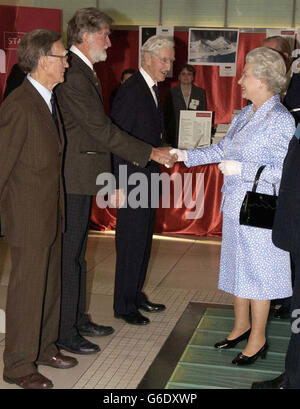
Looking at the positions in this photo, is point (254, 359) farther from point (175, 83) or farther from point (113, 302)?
point (175, 83)

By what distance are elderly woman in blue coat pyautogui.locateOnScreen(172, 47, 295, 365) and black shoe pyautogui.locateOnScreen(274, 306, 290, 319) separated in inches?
28.8

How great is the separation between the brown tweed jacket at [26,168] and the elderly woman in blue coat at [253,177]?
889mm

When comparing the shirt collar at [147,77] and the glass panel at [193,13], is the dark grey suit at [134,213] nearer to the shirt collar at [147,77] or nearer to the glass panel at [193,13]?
the shirt collar at [147,77]

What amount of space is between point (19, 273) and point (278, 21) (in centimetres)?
559

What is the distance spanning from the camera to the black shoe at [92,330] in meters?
3.53

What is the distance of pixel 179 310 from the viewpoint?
4.07 meters

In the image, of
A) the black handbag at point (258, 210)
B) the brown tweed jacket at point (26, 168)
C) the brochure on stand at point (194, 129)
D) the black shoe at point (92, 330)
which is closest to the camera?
the brown tweed jacket at point (26, 168)

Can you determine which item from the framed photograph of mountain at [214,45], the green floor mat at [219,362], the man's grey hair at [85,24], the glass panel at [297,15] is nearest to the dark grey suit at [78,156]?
the man's grey hair at [85,24]

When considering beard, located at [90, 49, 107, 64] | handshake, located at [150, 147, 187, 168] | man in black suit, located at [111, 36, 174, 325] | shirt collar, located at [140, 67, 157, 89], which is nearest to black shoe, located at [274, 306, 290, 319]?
man in black suit, located at [111, 36, 174, 325]

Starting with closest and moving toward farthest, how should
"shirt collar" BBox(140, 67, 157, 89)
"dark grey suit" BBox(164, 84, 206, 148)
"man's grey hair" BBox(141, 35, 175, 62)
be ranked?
"man's grey hair" BBox(141, 35, 175, 62), "shirt collar" BBox(140, 67, 157, 89), "dark grey suit" BBox(164, 84, 206, 148)

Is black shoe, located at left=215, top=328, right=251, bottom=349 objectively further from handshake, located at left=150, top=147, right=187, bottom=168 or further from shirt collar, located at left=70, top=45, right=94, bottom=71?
shirt collar, located at left=70, top=45, right=94, bottom=71

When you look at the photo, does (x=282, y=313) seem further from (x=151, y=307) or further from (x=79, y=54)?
(x=79, y=54)

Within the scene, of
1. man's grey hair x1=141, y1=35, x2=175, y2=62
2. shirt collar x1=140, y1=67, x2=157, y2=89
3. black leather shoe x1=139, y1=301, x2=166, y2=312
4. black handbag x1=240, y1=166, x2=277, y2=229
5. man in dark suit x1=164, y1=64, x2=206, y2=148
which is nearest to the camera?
black handbag x1=240, y1=166, x2=277, y2=229

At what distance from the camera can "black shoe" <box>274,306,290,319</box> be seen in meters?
3.90
